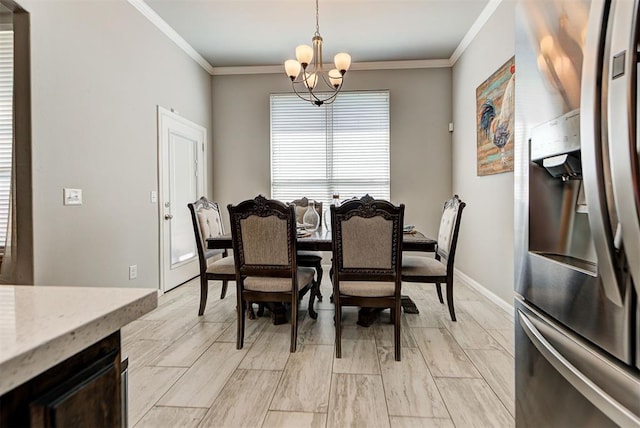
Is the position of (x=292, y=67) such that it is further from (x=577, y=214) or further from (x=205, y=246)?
(x=577, y=214)

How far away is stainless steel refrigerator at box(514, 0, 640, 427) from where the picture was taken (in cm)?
63

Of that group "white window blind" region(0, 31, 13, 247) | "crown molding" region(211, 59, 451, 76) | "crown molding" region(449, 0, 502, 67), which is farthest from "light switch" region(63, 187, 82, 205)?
"crown molding" region(449, 0, 502, 67)

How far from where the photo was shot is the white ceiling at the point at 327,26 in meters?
3.38

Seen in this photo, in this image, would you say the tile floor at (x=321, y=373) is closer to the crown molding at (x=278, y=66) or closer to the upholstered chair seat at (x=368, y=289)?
the upholstered chair seat at (x=368, y=289)

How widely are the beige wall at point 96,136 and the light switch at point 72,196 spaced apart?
43mm

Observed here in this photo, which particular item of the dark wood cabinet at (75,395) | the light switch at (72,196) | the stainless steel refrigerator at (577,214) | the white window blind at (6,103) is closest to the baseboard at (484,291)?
the stainless steel refrigerator at (577,214)

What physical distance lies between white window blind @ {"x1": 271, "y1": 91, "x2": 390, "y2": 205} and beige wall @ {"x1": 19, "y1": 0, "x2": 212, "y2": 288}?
1.66 m

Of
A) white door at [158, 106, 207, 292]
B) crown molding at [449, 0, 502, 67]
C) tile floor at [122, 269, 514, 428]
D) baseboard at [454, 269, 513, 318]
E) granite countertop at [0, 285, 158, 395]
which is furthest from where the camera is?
white door at [158, 106, 207, 292]

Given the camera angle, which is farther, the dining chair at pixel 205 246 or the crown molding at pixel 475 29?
the crown molding at pixel 475 29

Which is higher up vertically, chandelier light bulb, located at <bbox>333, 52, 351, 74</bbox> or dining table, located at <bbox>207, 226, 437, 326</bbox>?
chandelier light bulb, located at <bbox>333, 52, 351, 74</bbox>

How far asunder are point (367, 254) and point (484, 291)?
6.89 feet

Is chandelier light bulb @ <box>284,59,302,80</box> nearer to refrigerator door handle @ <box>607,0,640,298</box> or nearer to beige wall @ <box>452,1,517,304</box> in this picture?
beige wall @ <box>452,1,517,304</box>

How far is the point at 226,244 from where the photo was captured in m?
2.64

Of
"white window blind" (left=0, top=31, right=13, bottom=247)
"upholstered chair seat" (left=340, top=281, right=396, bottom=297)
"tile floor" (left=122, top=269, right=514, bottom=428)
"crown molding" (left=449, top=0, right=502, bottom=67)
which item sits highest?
"crown molding" (left=449, top=0, right=502, bottom=67)
